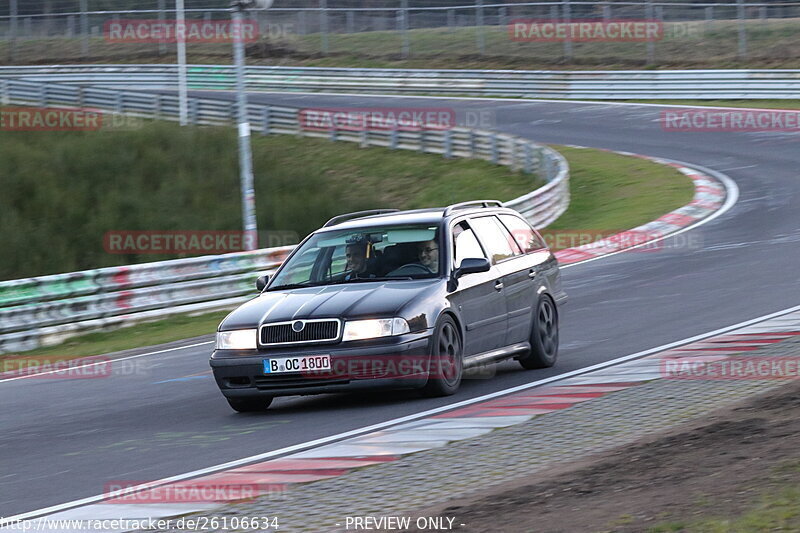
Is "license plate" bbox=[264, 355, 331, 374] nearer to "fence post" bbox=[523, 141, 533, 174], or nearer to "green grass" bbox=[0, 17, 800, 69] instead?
"fence post" bbox=[523, 141, 533, 174]

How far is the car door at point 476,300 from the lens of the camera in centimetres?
1023

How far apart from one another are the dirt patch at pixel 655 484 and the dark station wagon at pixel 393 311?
8.33ft

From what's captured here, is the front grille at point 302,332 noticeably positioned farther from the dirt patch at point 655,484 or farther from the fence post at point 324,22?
the fence post at point 324,22

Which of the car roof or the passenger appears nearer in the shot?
the passenger

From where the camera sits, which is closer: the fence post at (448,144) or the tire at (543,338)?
the tire at (543,338)

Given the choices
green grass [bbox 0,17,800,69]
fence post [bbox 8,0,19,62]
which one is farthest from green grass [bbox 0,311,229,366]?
fence post [bbox 8,0,19,62]

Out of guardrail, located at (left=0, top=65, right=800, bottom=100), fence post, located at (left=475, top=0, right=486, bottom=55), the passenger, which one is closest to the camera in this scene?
the passenger

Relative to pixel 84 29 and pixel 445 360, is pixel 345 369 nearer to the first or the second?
pixel 445 360

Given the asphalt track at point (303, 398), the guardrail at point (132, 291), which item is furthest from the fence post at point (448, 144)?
the asphalt track at point (303, 398)

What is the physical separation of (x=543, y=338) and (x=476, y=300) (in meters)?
1.26

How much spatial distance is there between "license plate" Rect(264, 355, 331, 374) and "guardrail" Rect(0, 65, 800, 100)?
3379cm

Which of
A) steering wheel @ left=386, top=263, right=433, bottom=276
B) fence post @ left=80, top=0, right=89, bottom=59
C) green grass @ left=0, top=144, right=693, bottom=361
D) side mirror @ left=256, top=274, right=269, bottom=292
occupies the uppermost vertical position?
fence post @ left=80, top=0, right=89, bottom=59

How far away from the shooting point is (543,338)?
37.4 feet

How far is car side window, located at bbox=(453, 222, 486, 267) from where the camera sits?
1052cm
